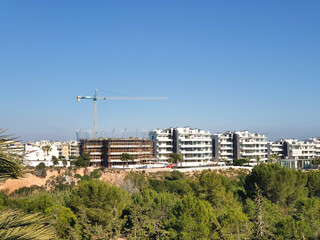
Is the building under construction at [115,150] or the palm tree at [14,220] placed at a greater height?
the palm tree at [14,220]

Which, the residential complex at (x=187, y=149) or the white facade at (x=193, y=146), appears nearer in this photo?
the residential complex at (x=187, y=149)

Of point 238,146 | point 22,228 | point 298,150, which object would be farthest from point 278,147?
point 22,228

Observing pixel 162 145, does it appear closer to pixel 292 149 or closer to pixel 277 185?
pixel 292 149

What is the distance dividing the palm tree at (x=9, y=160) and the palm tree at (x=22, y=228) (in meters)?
0.49

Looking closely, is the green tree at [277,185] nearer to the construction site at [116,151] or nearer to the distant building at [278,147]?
the construction site at [116,151]

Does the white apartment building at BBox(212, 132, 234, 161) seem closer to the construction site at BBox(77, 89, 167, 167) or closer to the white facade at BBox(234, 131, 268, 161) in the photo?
the white facade at BBox(234, 131, 268, 161)

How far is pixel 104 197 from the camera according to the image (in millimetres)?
33500

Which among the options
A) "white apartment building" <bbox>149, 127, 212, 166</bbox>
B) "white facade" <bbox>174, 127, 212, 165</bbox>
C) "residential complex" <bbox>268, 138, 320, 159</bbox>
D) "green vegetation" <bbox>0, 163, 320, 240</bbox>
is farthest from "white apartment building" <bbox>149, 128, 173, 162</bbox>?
"green vegetation" <bbox>0, 163, 320, 240</bbox>

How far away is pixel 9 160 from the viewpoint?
3.52m

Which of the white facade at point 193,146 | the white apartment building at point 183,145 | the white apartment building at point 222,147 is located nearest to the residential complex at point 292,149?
the white apartment building at point 222,147

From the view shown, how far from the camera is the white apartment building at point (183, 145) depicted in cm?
9406

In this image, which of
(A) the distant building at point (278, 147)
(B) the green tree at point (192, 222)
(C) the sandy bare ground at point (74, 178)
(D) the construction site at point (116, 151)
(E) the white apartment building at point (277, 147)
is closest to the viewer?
(B) the green tree at point (192, 222)

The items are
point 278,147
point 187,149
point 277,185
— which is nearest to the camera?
point 277,185

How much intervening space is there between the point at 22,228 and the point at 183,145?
3582 inches
